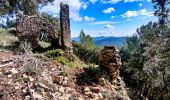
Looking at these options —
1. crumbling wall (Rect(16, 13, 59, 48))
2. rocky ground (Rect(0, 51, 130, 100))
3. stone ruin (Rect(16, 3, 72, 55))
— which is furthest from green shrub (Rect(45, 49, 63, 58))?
crumbling wall (Rect(16, 13, 59, 48))

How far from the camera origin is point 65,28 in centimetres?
1852

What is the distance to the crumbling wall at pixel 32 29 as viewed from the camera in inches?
728

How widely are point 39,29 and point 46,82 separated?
751 cm

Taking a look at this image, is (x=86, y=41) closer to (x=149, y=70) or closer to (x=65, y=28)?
(x=149, y=70)

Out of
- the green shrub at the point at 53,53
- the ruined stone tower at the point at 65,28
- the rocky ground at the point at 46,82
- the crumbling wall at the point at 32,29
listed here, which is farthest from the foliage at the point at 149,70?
the rocky ground at the point at 46,82

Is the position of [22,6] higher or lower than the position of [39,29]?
higher

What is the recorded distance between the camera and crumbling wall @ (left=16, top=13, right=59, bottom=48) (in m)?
18.5

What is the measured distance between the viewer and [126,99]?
13445 mm

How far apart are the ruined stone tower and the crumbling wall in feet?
3.10

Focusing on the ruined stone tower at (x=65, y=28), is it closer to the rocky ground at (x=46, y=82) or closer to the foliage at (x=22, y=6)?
the rocky ground at (x=46, y=82)

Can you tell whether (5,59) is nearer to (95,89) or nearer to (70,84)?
(70,84)

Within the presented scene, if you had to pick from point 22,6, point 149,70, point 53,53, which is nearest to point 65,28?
point 53,53

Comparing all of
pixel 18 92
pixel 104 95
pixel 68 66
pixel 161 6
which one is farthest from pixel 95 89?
pixel 161 6

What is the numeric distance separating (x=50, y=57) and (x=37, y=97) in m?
5.42
